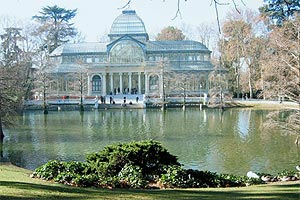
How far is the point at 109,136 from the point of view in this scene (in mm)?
22922

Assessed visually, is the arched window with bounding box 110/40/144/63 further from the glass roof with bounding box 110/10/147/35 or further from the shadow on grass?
the shadow on grass

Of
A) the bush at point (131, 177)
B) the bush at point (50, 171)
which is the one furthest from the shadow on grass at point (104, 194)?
the bush at point (50, 171)

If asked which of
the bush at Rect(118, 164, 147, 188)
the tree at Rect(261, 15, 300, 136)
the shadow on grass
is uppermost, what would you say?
the tree at Rect(261, 15, 300, 136)

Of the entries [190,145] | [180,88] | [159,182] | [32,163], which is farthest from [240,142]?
[180,88]

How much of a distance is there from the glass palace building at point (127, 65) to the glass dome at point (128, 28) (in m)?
0.59

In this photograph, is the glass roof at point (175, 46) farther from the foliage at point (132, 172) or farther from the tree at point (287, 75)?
the foliage at point (132, 172)

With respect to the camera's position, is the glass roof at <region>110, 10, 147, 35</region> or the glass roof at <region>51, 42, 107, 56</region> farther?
the glass roof at <region>110, 10, 147, 35</region>

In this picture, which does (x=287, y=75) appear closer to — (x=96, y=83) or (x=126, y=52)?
(x=126, y=52)

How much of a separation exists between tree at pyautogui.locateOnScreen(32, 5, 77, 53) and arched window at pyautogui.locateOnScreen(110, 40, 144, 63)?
1288 cm

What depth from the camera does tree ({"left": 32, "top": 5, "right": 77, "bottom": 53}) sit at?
216 feet

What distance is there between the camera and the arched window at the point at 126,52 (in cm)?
5825

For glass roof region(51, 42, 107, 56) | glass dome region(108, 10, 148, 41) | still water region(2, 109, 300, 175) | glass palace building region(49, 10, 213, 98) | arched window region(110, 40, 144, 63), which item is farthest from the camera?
glass dome region(108, 10, 148, 41)

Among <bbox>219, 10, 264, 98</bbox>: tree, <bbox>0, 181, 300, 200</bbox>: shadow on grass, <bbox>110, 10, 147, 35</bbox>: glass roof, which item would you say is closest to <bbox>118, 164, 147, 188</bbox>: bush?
<bbox>0, 181, 300, 200</bbox>: shadow on grass

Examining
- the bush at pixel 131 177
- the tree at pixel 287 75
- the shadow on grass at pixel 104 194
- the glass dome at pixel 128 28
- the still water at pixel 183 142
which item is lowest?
the still water at pixel 183 142
